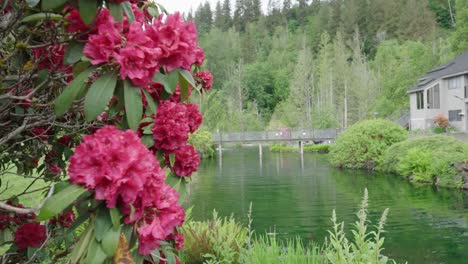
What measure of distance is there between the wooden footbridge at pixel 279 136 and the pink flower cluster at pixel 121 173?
30800mm

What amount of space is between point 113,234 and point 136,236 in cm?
10

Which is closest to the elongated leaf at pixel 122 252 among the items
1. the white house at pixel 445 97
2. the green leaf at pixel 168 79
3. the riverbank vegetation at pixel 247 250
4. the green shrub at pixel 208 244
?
the green leaf at pixel 168 79

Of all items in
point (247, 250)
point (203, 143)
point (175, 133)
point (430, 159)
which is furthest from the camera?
point (203, 143)

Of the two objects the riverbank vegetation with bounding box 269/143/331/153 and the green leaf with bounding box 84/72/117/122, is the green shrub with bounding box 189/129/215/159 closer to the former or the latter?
the riverbank vegetation with bounding box 269/143/331/153

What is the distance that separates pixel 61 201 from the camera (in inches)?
37.4

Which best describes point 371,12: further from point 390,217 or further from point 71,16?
point 71,16

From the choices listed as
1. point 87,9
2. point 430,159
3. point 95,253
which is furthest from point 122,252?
point 430,159

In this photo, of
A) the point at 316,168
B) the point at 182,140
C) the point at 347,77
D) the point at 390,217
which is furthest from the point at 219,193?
the point at 347,77

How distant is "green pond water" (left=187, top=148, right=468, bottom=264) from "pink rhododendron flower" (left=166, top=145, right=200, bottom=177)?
441 cm

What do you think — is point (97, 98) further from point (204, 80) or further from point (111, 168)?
point (204, 80)

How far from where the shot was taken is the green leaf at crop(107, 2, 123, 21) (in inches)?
44.9

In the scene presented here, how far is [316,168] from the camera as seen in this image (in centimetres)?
2309

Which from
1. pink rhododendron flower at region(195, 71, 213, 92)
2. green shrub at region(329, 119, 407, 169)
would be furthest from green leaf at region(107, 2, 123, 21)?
green shrub at region(329, 119, 407, 169)

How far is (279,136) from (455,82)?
11.9 meters
